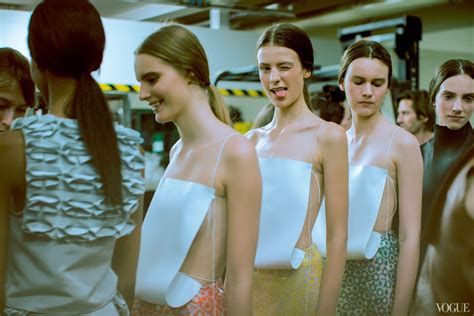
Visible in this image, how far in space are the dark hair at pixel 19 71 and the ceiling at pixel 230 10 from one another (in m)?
0.12

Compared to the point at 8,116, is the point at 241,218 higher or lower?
lower

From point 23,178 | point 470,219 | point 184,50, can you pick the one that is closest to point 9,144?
point 23,178

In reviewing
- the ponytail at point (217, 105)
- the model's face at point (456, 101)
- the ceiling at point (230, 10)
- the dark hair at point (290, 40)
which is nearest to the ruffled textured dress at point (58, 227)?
the ponytail at point (217, 105)

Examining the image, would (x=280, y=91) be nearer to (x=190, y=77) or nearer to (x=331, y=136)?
(x=331, y=136)

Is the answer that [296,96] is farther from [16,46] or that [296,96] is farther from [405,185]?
[16,46]

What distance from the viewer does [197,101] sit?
5.21 ft

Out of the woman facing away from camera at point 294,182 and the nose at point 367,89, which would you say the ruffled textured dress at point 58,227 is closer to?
the woman facing away from camera at point 294,182

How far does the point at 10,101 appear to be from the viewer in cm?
166

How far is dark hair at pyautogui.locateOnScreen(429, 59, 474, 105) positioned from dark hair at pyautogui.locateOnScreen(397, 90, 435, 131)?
0.21 feet

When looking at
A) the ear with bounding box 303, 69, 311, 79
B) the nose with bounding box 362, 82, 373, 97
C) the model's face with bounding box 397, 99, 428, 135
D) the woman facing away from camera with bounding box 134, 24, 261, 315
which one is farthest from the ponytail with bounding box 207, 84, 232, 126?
the model's face with bounding box 397, 99, 428, 135

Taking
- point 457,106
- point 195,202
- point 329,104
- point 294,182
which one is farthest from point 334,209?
point 329,104

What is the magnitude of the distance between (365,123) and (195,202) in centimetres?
79

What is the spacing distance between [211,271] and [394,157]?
774 millimetres

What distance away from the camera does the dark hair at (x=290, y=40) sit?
1.88 meters
